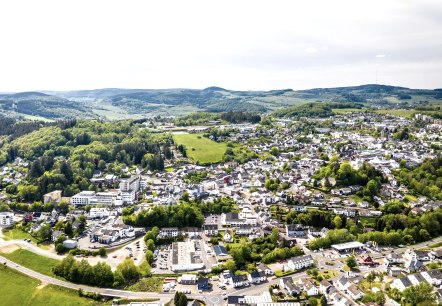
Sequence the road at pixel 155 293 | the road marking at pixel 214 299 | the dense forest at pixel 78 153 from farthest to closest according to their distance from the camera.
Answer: the dense forest at pixel 78 153 → the road at pixel 155 293 → the road marking at pixel 214 299

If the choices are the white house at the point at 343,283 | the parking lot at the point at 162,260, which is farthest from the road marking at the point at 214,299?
the white house at the point at 343,283

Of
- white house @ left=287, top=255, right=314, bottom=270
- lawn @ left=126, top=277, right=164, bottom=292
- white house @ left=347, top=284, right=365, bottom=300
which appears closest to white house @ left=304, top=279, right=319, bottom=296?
white house @ left=347, top=284, right=365, bottom=300

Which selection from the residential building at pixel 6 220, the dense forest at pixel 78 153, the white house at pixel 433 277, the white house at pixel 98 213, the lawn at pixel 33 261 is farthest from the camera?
the dense forest at pixel 78 153

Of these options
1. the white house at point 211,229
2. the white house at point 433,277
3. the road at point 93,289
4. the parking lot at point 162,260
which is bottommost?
the road at point 93,289

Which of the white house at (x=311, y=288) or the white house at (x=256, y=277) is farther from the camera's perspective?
the white house at (x=256, y=277)

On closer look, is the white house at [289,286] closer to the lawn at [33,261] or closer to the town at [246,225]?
the town at [246,225]

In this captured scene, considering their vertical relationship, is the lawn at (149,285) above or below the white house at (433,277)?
below
